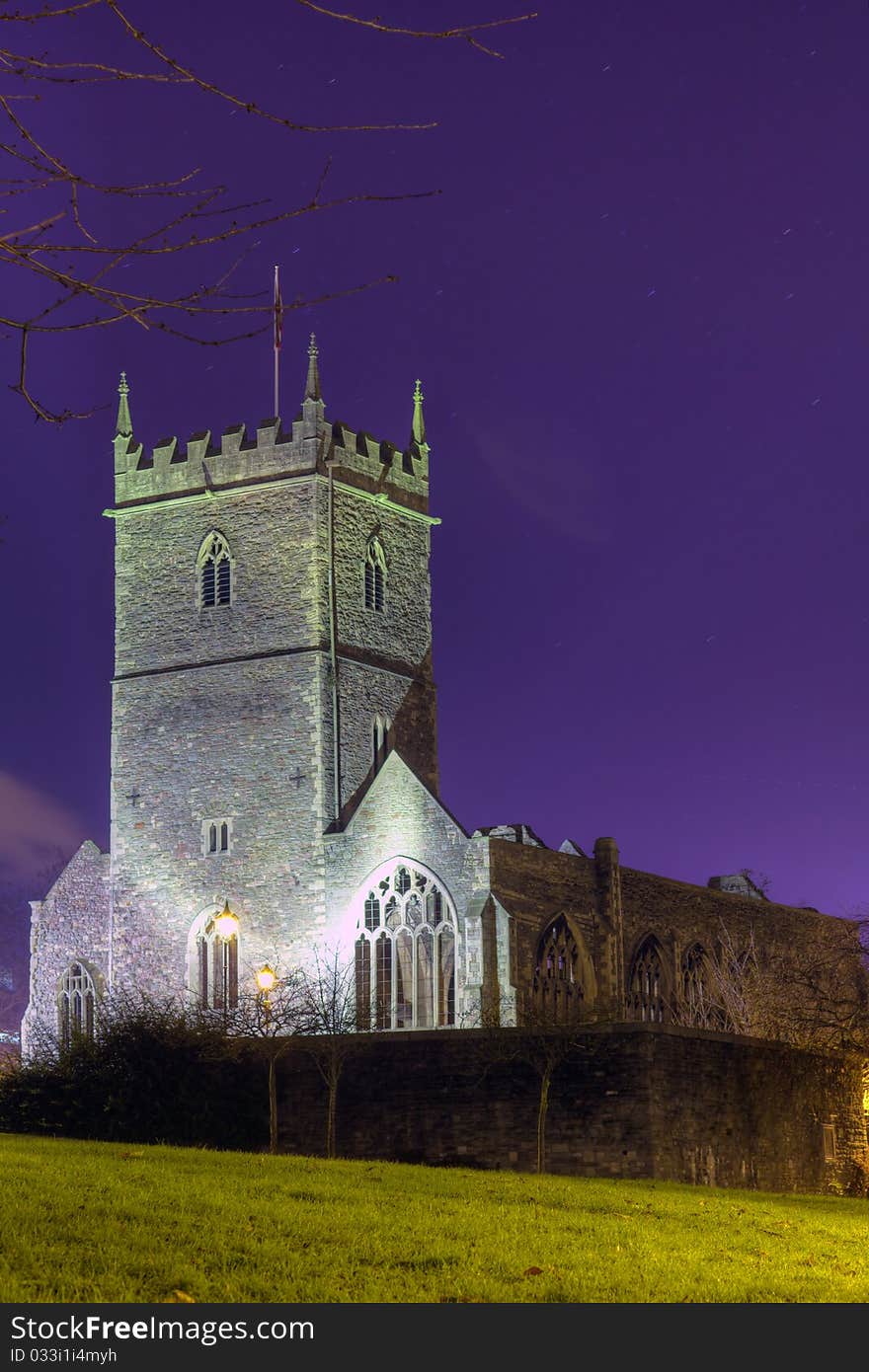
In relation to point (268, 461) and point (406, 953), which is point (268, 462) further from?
point (406, 953)

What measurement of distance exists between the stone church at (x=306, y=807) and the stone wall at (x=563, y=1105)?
1225 centimetres

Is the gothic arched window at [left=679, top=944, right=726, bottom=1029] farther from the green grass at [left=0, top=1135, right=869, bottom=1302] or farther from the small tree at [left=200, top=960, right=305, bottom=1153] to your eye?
the green grass at [left=0, top=1135, right=869, bottom=1302]

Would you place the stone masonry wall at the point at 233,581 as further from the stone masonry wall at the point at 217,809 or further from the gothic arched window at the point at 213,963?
the gothic arched window at the point at 213,963

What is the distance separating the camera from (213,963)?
149 feet

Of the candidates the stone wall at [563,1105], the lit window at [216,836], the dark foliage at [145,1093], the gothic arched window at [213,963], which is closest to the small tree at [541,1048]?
the stone wall at [563,1105]

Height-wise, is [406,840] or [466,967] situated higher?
[406,840]

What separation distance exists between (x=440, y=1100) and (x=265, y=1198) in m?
8.99

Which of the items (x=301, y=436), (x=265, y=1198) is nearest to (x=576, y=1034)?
(x=265, y=1198)

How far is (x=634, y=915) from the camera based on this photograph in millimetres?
46844

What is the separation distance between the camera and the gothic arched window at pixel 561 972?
140ft

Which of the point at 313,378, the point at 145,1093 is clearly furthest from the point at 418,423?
the point at 145,1093

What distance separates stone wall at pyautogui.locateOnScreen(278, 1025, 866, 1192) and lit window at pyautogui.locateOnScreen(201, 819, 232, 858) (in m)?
17.2

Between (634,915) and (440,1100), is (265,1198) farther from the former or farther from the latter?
(634,915)
